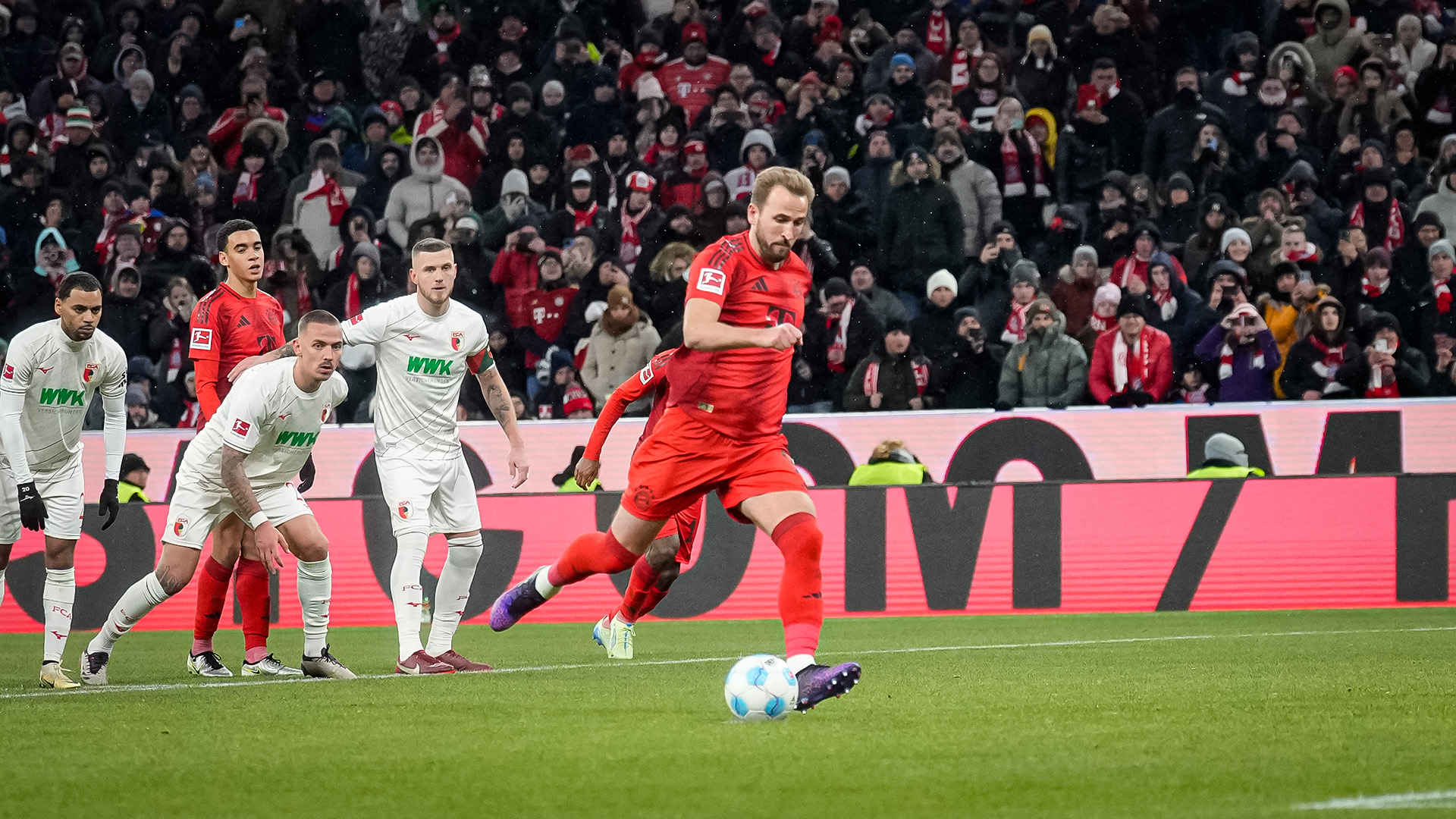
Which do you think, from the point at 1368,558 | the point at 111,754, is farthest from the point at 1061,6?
the point at 111,754

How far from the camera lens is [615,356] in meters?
14.9

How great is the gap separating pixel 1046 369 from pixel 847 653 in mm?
5377

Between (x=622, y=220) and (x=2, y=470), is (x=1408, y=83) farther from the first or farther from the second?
(x=2, y=470)

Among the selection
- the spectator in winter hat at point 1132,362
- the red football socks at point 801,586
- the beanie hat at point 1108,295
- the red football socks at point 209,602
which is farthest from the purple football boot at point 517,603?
the beanie hat at point 1108,295

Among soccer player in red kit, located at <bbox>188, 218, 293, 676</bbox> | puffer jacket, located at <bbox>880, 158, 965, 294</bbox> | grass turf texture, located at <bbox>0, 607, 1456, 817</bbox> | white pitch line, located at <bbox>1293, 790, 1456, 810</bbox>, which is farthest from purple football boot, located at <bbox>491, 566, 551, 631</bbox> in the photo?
puffer jacket, located at <bbox>880, 158, 965, 294</bbox>

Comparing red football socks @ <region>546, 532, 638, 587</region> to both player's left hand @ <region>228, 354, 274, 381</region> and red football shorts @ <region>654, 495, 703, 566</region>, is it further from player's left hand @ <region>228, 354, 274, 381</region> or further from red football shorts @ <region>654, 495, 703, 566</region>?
player's left hand @ <region>228, 354, 274, 381</region>

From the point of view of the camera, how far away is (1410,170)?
16.1m

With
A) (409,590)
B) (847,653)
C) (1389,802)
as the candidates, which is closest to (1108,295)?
(847,653)

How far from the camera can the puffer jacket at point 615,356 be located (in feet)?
48.8

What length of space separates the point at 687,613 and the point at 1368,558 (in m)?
5.25

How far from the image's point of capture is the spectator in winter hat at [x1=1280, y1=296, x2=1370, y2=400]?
13.9 metres

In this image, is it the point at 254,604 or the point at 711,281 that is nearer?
the point at 711,281

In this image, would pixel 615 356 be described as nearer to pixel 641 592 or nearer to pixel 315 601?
pixel 641 592

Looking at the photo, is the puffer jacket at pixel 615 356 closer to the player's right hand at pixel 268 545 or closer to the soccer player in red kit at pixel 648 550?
the soccer player in red kit at pixel 648 550
